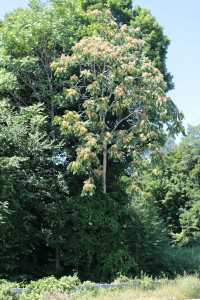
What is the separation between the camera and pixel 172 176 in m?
28.8

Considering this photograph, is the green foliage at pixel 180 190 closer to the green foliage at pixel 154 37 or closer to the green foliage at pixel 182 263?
the green foliage at pixel 154 37

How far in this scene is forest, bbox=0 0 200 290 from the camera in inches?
424

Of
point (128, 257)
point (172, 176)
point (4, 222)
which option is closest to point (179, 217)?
point (172, 176)

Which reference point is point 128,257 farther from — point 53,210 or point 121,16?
point 121,16

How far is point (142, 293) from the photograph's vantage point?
8.47 meters

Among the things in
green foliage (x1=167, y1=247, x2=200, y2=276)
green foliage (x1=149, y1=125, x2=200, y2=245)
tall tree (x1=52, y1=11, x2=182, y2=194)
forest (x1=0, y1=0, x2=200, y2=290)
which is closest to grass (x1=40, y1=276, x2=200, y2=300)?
forest (x1=0, y1=0, x2=200, y2=290)

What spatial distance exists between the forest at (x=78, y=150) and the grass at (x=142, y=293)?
2.18m

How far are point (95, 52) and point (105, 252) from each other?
228 inches

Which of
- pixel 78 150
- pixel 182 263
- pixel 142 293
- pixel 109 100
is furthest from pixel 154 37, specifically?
pixel 142 293

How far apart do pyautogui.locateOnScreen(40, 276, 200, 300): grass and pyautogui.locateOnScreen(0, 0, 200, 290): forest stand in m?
2.18

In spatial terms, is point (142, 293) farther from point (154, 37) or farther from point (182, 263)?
point (154, 37)

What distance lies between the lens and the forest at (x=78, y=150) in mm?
10781

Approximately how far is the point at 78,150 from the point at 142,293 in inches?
161

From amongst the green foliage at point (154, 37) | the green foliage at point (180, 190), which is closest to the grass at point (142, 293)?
the green foliage at point (154, 37)
